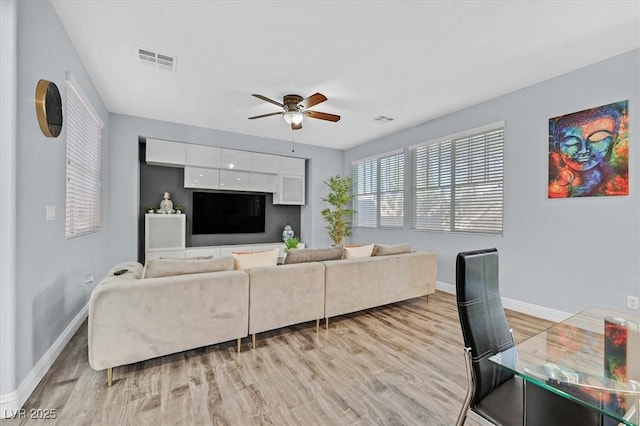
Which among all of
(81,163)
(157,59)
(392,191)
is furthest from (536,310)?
(81,163)

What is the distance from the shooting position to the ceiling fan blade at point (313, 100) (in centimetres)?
301

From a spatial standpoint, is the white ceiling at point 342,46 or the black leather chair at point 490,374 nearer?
the black leather chair at point 490,374

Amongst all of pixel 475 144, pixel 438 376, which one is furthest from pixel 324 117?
pixel 438 376

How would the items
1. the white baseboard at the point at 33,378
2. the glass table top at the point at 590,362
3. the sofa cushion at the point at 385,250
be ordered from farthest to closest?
the sofa cushion at the point at 385,250 → the white baseboard at the point at 33,378 → the glass table top at the point at 590,362

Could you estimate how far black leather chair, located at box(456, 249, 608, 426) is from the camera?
1.04m

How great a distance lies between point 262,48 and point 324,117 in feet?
4.06

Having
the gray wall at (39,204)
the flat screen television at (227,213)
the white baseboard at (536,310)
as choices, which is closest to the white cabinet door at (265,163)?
the flat screen television at (227,213)

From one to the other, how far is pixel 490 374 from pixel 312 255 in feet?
6.35

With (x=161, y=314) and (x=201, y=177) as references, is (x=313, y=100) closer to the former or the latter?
(x=161, y=314)

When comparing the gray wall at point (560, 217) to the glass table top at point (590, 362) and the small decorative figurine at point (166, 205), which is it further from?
the small decorative figurine at point (166, 205)

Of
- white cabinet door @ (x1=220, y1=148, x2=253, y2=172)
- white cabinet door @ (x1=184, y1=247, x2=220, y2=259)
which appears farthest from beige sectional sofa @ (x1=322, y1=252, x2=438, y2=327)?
white cabinet door @ (x1=220, y1=148, x2=253, y2=172)

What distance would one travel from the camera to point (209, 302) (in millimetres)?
2219

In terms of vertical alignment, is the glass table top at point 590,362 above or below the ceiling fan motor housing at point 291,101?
below

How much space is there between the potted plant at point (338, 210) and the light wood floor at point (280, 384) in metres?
3.40
